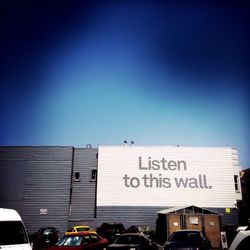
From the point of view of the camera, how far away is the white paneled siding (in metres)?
31.1

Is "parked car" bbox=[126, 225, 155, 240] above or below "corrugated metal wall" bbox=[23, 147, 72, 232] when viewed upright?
below

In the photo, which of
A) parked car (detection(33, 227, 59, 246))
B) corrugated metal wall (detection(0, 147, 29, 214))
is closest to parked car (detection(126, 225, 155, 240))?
parked car (detection(33, 227, 59, 246))

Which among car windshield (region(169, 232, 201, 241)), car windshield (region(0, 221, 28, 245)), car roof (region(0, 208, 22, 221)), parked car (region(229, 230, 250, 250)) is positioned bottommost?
car windshield (region(169, 232, 201, 241))

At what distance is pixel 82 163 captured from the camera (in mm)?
32719

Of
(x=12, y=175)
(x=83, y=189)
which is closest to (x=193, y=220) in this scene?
(x=83, y=189)

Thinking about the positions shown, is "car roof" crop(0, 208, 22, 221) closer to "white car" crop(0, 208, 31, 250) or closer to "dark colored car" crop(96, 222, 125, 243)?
"white car" crop(0, 208, 31, 250)

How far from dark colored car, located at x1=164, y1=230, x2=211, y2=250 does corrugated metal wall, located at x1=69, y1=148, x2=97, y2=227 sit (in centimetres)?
1942

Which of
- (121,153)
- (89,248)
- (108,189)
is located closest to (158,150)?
(121,153)

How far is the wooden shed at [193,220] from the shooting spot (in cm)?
2511

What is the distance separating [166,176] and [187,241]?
66.9 feet

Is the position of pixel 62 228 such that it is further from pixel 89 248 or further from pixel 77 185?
pixel 89 248

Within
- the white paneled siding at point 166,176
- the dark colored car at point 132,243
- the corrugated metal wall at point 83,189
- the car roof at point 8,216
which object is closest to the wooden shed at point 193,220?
the white paneled siding at point 166,176

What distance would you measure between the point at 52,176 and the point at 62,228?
229 inches

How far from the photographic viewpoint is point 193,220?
25.9 metres
